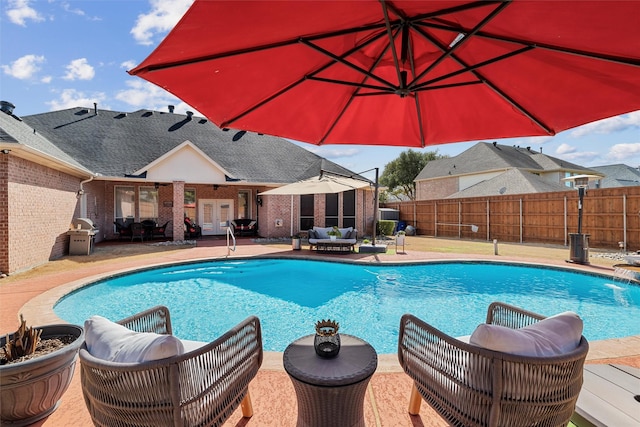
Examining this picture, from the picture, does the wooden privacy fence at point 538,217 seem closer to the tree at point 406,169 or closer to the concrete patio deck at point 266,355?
the concrete patio deck at point 266,355

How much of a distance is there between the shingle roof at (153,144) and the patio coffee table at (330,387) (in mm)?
15197

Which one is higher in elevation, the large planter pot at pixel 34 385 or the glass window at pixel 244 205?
the glass window at pixel 244 205

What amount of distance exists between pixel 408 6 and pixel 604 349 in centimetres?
455

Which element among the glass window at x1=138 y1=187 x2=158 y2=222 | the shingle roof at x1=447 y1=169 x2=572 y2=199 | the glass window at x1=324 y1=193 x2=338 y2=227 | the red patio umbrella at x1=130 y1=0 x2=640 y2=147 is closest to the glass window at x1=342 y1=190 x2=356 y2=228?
the glass window at x1=324 y1=193 x2=338 y2=227

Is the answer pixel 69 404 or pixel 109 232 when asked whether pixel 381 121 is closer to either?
pixel 69 404

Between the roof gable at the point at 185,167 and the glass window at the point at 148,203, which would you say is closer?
the roof gable at the point at 185,167

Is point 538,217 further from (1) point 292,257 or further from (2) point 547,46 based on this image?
(2) point 547,46

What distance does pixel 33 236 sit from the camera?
29.2ft

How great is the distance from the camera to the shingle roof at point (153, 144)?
1512cm

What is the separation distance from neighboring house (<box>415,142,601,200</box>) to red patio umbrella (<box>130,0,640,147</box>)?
21.5 meters

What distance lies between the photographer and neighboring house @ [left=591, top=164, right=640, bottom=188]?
1188 inches

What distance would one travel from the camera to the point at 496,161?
27.4m

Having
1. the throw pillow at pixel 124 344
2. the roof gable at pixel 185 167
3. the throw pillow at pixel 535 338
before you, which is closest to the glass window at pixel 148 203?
the roof gable at pixel 185 167

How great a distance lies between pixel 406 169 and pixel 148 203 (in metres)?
35.1
